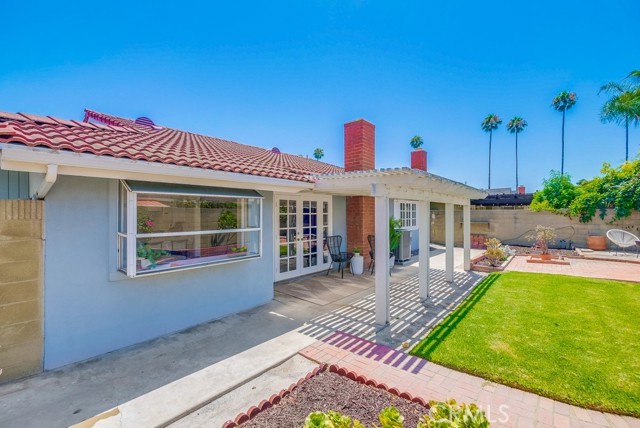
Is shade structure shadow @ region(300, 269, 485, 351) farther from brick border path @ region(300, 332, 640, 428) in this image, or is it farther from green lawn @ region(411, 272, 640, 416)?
brick border path @ region(300, 332, 640, 428)

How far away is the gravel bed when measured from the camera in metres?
3.04

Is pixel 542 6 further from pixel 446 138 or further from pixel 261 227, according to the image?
pixel 446 138

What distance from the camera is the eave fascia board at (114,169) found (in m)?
3.49

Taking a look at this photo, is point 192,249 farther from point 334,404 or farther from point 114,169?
point 334,404

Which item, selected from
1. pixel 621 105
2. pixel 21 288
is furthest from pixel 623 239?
pixel 21 288

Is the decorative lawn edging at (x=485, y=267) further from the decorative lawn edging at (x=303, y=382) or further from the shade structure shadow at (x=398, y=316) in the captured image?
the decorative lawn edging at (x=303, y=382)

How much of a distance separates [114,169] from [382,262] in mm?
5256

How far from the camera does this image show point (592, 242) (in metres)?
16.2

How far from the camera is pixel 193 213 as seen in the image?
19.5 ft

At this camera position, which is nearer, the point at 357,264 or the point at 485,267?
the point at 357,264

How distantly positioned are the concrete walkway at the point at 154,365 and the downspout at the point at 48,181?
9.05ft

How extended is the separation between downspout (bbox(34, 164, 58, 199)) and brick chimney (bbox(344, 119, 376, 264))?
8.38 meters

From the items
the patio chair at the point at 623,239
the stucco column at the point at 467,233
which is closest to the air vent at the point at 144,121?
the stucco column at the point at 467,233

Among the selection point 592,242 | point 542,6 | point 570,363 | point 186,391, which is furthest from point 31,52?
point 592,242
